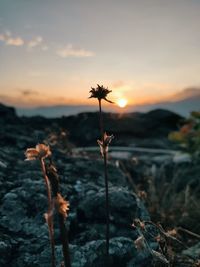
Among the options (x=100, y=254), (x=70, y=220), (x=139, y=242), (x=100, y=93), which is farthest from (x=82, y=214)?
(x=100, y=93)

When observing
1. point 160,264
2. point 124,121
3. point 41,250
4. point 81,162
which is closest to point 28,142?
point 81,162

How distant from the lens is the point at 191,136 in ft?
35.6

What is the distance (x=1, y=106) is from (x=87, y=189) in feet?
11.3

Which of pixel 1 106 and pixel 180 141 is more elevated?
pixel 1 106

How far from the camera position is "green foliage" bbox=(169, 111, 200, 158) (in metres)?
9.72

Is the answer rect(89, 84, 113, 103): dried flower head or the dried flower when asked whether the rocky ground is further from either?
rect(89, 84, 113, 103): dried flower head

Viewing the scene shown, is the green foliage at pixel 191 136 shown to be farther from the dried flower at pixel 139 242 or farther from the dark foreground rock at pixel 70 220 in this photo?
the dried flower at pixel 139 242

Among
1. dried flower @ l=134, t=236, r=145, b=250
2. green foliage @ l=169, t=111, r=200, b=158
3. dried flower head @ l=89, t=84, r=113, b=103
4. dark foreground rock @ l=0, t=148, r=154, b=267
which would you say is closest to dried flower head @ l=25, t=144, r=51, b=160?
dried flower head @ l=89, t=84, r=113, b=103

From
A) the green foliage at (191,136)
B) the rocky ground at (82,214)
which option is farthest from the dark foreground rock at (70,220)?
the green foliage at (191,136)

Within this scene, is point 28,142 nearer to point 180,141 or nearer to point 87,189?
point 87,189

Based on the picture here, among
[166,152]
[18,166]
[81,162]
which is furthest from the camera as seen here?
[166,152]

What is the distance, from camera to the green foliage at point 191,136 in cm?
972

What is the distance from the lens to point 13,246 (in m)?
3.36

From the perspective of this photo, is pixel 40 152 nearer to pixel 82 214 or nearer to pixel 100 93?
pixel 100 93
